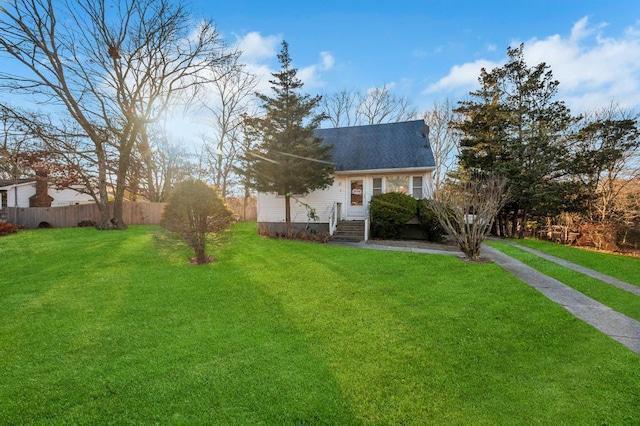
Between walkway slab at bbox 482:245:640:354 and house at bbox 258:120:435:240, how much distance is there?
24.5 feet

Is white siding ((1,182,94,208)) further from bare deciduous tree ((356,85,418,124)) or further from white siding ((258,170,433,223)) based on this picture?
bare deciduous tree ((356,85,418,124))

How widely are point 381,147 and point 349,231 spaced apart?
226 inches

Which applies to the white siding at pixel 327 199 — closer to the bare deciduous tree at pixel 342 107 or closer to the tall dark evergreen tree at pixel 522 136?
the tall dark evergreen tree at pixel 522 136

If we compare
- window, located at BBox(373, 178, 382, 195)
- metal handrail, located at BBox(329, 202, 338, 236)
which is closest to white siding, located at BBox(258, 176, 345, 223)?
metal handrail, located at BBox(329, 202, 338, 236)

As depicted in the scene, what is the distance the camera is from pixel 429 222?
1297cm

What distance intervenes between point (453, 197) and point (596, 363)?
6545 millimetres

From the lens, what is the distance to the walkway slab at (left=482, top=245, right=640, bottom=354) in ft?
13.0

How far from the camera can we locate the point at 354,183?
51.5 feet

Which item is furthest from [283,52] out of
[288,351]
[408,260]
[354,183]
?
[288,351]

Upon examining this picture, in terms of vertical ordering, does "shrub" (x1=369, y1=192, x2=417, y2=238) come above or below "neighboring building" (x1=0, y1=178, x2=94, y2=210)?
below

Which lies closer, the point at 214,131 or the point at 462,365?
the point at 462,365

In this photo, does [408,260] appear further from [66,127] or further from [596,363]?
[66,127]

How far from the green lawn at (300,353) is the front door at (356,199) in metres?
8.83

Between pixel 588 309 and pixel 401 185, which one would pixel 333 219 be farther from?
pixel 588 309
